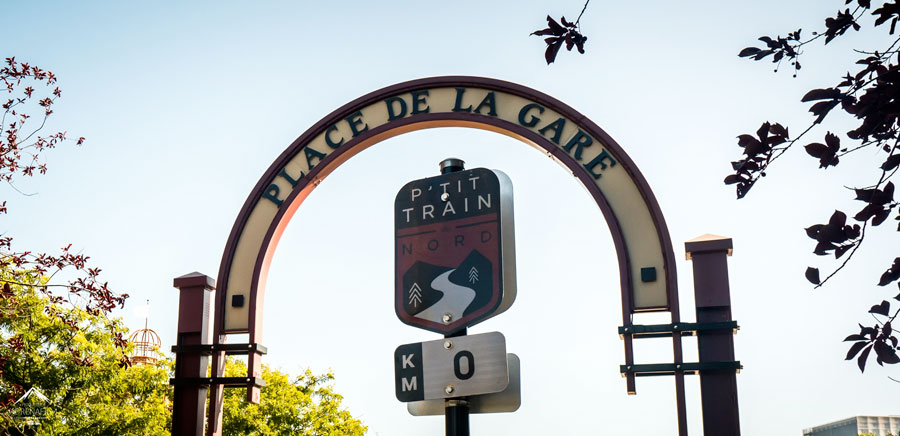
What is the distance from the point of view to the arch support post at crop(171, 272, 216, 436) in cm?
1111

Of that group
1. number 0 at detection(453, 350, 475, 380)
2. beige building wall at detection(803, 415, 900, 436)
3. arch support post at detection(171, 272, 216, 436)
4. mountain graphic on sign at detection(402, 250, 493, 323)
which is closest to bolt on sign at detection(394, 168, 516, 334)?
mountain graphic on sign at detection(402, 250, 493, 323)

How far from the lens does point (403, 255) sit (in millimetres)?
7738

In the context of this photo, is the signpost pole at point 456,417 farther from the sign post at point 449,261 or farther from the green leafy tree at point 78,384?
the green leafy tree at point 78,384

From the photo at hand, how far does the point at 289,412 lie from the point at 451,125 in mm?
21036

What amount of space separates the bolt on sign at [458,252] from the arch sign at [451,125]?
3151 mm

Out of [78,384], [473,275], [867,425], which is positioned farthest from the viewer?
[867,425]

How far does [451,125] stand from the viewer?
11.8 m

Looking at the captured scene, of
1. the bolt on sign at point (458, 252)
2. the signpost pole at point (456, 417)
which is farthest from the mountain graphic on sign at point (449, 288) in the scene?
the signpost pole at point (456, 417)

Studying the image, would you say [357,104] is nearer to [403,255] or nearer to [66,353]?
[403,255]

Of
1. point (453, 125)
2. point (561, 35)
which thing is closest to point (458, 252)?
point (561, 35)

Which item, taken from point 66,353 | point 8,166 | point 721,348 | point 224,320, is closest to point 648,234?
point 721,348

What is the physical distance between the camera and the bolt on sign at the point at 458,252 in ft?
23.3

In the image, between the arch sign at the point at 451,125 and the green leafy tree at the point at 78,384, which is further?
the green leafy tree at the point at 78,384

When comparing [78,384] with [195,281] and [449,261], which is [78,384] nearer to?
[195,281]
